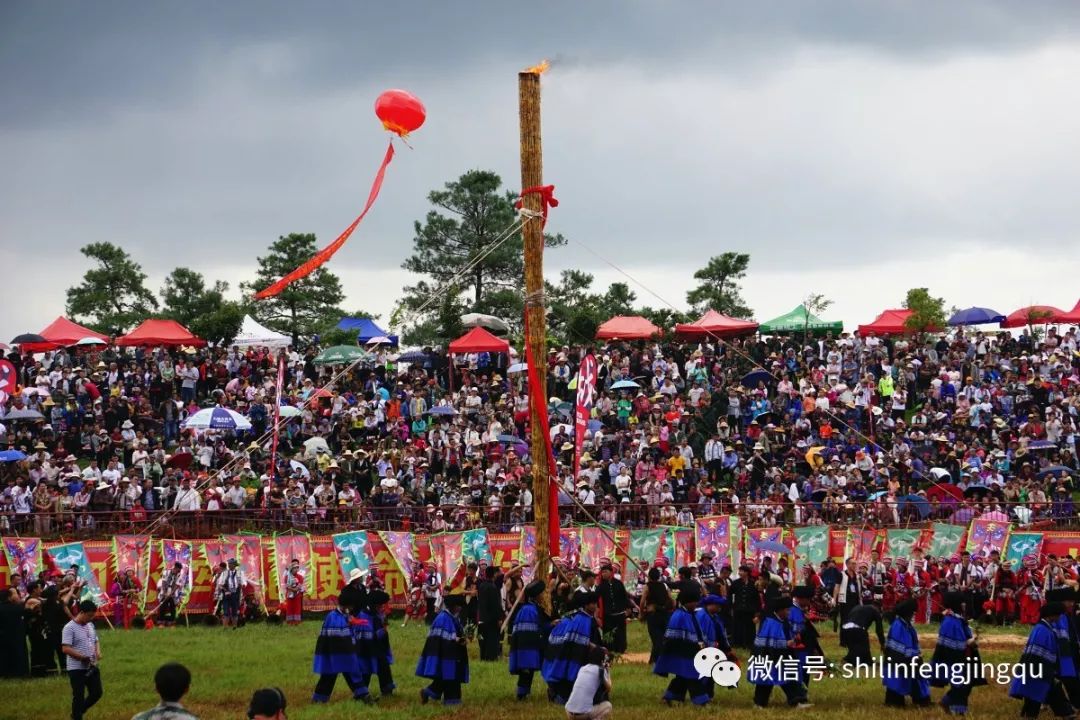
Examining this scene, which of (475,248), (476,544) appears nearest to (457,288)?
(475,248)

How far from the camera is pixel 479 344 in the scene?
122ft

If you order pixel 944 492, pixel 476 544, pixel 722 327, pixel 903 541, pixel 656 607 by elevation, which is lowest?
pixel 656 607

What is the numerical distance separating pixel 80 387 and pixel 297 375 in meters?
5.96

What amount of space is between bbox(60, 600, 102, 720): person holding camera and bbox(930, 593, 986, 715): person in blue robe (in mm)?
9819

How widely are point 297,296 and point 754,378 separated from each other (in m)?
24.2

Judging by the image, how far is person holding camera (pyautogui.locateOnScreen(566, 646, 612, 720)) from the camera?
→ 13070 millimetres

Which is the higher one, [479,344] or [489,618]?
[479,344]

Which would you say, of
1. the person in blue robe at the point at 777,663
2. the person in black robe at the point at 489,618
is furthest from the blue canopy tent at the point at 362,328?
the person in blue robe at the point at 777,663

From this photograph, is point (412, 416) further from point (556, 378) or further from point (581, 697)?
point (581, 697)

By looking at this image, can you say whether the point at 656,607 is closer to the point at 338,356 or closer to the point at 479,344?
the point at 479,344

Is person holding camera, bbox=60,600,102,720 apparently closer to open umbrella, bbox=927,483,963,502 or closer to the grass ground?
the grass ground

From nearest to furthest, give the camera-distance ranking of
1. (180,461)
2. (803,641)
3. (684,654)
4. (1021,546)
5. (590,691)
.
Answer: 1. (590,691)
2. (684,654)
3. (803,641)
4. (1021,546)
5. (180,461)

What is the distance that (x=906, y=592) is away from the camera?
2477 cm

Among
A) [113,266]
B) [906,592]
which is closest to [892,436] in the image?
[906,592]
